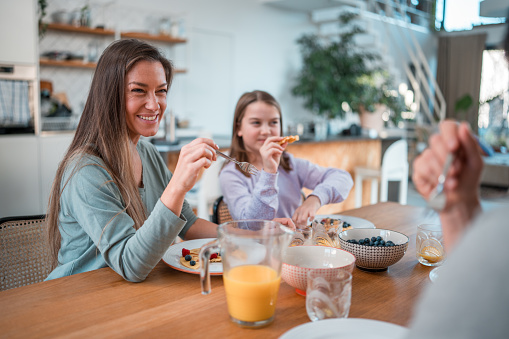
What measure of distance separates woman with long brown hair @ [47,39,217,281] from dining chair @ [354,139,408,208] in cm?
306

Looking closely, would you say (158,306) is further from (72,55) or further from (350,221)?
(72,55)

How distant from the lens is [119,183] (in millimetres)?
1239

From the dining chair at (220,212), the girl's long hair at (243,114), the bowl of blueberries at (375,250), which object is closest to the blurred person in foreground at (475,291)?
the bowl of blueberries at (375,250)

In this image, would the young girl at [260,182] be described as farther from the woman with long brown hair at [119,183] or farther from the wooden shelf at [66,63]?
the wooden shelf at [66,63]

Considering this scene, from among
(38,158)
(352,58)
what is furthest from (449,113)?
(38,158)

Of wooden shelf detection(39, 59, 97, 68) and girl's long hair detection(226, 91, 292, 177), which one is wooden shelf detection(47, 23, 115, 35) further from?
girl's long hair detection(226, 91, 292, 177)

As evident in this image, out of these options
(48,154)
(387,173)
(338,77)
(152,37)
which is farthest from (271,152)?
(338,77)

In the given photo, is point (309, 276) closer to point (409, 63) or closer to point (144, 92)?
point (144, 92)

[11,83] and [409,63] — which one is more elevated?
[409,63]

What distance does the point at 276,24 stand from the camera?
677 cm

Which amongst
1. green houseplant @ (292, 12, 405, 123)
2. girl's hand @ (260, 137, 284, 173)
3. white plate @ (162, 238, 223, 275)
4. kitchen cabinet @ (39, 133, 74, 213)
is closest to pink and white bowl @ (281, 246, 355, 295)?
white plate @ (162, 238, 223, 275)

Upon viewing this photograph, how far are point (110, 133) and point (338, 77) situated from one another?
5.90 m

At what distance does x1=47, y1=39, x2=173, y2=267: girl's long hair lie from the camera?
1259 millimetres

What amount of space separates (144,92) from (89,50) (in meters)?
3.57
